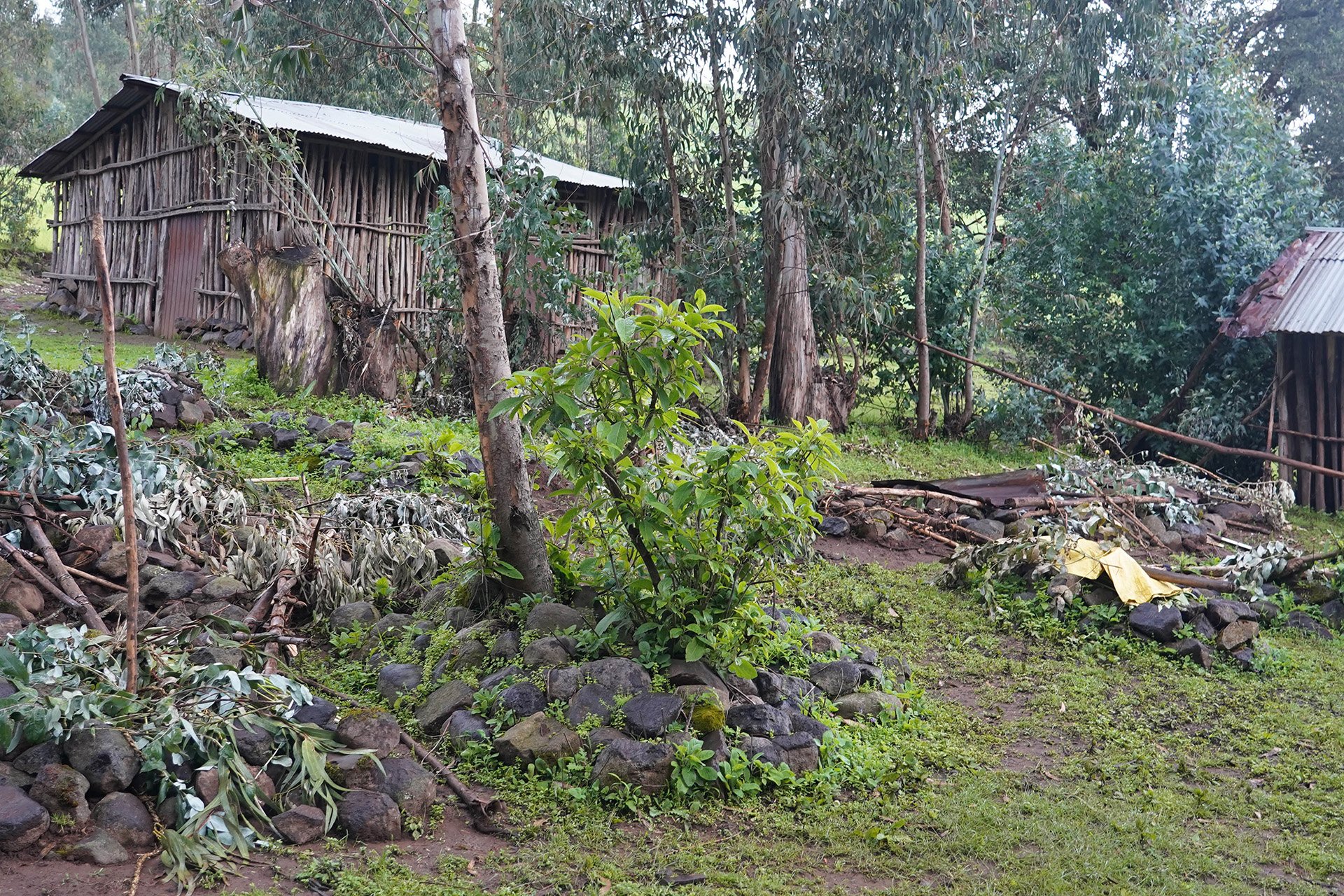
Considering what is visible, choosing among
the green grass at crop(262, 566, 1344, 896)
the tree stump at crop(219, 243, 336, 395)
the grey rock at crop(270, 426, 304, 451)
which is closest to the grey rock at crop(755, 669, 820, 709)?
the green grass at crop(262, 566, 1344, 896)

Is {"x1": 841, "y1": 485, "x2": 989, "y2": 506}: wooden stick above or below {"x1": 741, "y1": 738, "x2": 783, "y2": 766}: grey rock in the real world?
above

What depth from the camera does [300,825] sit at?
3639 millimetres

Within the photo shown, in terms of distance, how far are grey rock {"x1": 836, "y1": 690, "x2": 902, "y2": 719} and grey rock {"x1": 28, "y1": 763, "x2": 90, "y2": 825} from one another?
314 cm

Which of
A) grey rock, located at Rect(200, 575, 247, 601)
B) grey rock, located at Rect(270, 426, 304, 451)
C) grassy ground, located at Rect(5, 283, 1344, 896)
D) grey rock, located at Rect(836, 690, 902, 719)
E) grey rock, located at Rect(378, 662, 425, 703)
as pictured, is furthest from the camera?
grey rock, located at Rect(270, 426, 304, 451)

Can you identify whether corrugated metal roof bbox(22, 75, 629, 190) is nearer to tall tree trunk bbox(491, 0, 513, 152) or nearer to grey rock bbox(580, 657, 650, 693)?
tall tree trunk bbox(491, 0, 513, 152)

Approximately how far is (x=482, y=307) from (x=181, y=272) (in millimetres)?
13738

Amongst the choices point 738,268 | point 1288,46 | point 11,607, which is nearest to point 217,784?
point 11,607

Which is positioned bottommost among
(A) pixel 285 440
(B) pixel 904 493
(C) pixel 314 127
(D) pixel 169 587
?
(D) pixel 169 587

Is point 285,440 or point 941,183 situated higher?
point 941,183

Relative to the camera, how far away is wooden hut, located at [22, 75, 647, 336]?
14.1m

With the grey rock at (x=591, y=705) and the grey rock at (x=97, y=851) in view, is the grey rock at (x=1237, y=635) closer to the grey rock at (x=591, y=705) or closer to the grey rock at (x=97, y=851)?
the grey rock at (x=591, y=705)

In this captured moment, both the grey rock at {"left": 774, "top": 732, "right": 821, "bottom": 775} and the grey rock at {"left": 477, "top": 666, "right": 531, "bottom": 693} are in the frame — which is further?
the grey rock at {"left": 477, "top": 666, "right": 531, "bottom": 693}

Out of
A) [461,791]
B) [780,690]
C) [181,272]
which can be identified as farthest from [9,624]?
[181,272]

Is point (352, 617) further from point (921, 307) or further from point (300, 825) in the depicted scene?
point (921, 307)
